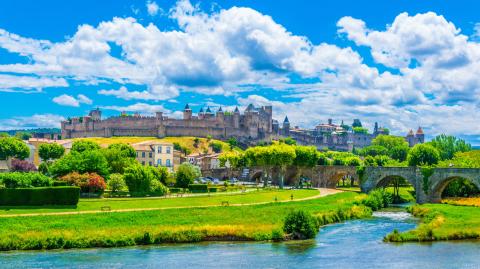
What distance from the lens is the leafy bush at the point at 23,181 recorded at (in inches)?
1989

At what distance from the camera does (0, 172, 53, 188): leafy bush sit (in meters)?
50.5

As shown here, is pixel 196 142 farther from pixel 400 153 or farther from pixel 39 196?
pixel 39 196

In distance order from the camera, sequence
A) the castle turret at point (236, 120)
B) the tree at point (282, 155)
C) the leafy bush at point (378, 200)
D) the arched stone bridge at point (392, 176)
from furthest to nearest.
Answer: the castle turret at point (236, 120)
the tree at point (282, 155)
the arched stone bridge at point (392, 176)
the leafy bush at point (378, 200)

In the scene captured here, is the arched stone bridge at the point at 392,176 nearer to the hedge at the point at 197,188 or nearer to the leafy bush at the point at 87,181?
the hedge at the point at 197,188

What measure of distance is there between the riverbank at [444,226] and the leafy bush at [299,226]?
4517 millimetres

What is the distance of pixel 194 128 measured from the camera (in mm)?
179875

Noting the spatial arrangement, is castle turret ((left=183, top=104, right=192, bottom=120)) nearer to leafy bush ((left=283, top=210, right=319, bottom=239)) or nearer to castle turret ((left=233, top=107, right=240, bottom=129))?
castle turret ((left=233, top=107, right=240, bottom=129))

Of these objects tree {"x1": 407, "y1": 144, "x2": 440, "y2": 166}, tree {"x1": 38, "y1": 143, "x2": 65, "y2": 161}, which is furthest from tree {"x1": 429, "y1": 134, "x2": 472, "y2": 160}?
tree {"x1": 38, "y1": 143, "x2": 65, "y2": 161}

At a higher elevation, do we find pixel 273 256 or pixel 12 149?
pixel 12 149

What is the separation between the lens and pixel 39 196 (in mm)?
46500

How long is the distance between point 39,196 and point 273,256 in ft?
71.7

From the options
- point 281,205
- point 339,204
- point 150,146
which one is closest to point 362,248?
point 281,205

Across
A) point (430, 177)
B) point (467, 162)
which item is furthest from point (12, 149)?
point (467, 162)

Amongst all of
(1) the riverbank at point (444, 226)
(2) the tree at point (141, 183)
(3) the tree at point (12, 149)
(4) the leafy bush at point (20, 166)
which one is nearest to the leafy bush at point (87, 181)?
(2) the tree at point (141, 183)
